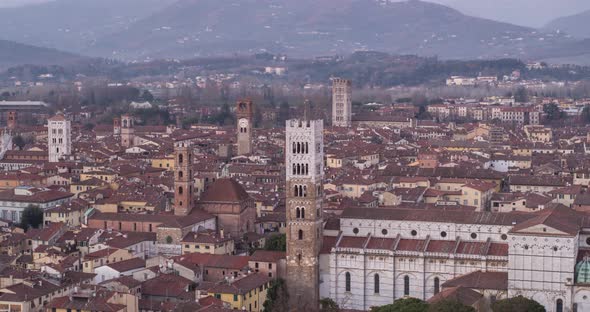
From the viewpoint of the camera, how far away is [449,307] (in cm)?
2280

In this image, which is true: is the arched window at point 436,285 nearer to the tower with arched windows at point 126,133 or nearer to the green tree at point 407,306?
the green tree at point 407,306

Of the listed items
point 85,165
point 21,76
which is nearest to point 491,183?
point 85,165

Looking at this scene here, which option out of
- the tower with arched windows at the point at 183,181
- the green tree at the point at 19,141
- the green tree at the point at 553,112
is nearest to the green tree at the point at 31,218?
the tower with arched windows at the point at 183,181

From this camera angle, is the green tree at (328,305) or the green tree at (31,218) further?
the green tree at (31,218)

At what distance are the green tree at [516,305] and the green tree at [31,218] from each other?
19.7m

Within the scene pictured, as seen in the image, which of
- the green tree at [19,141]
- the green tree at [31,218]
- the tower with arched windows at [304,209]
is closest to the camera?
the tower with arched windows at [304,209]

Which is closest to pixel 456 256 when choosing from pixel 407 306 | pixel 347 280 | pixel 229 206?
pixel 347 280

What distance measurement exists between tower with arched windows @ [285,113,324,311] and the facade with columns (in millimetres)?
537

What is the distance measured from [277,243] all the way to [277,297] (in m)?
4.08

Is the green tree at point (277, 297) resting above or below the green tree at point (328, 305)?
above

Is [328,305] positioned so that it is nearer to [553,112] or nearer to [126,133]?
[126,133]

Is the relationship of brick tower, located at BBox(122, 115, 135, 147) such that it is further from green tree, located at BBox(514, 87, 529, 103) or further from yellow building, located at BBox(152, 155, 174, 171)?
green tree, located at BBox(514, 87, 529, 103)

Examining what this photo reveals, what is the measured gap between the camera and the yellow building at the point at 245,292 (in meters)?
27.0

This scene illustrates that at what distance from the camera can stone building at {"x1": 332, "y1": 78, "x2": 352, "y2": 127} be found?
93.9 meters
